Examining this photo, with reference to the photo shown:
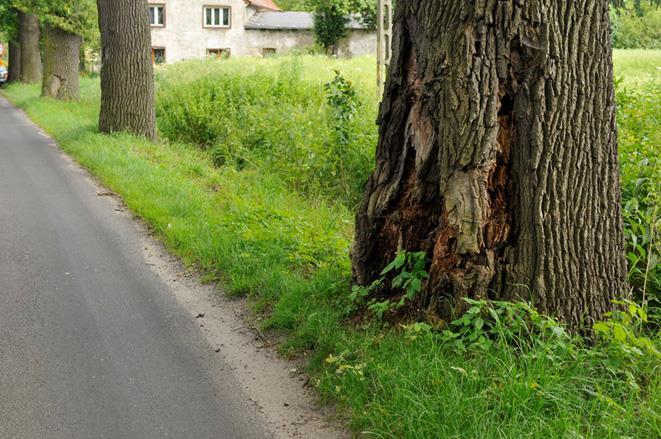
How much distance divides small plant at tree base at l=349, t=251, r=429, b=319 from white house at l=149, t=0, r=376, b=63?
53.2m

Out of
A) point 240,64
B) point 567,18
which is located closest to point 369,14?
point 240,64

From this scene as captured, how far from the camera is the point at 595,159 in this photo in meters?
4.94

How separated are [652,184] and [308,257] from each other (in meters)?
3.00

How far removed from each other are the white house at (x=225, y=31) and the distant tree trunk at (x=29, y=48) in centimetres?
1986

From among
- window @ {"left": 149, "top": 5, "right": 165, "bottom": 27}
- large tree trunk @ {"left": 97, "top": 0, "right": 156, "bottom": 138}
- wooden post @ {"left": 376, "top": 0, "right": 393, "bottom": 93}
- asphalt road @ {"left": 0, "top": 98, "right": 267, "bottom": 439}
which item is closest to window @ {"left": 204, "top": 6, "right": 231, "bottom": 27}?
window @ {"left": 149, "top": 5, "right": 165, "bottom": 27}

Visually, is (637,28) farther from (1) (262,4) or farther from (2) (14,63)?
(2) (14,63)

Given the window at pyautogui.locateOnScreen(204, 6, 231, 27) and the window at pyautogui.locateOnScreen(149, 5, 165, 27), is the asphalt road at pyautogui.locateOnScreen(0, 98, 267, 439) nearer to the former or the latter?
the window at pyautogui.locateOnScreen(149, 5, 165, 27)

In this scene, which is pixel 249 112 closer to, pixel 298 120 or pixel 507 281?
pixel 298 120

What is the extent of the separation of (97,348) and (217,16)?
59.0 m

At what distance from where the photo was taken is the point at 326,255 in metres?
7.38

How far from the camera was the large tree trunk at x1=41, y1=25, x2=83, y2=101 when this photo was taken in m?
26.3

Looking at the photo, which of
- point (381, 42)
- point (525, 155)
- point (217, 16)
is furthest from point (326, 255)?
point (217, 16)

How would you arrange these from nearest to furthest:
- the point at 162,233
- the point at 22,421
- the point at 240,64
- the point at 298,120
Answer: the point at 22,421, the point at 162,233, the point at 298,120, the point at 240,64

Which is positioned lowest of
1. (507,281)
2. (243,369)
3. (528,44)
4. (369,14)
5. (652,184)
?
(243,369)
